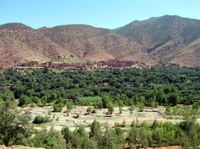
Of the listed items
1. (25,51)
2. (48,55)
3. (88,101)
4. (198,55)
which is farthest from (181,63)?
(88,101)

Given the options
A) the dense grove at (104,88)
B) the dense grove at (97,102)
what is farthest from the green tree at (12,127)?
the dense grove at (104,88)

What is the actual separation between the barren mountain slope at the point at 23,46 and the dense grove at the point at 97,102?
19374mm

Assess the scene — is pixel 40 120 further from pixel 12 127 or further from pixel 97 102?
pixel 12 127

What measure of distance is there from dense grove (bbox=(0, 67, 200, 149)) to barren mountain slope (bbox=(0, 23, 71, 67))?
19.4 meters

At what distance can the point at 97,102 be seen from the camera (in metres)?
76.9

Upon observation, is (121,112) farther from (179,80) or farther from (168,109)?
(179,80)

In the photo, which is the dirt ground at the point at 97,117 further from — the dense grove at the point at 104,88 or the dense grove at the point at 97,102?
the dense grove at the point at 104,88

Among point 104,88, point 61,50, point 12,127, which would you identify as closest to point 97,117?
point 12,127

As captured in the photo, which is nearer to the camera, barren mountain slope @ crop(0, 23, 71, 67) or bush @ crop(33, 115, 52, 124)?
bush @ crop(33, 115, 52, 124)

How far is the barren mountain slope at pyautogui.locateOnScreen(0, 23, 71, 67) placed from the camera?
464 feet

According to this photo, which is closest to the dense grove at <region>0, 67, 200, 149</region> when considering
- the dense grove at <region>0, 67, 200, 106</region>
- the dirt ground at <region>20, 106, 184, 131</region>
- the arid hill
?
the dense grove at <region>0, 67, 200, 106</region>

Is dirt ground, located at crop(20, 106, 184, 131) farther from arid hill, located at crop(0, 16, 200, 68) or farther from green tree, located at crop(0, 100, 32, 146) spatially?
arid hill, located at crop(0, 16, 200, 68)

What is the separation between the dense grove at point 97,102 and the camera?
27966mm

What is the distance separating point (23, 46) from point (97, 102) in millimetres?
91192
